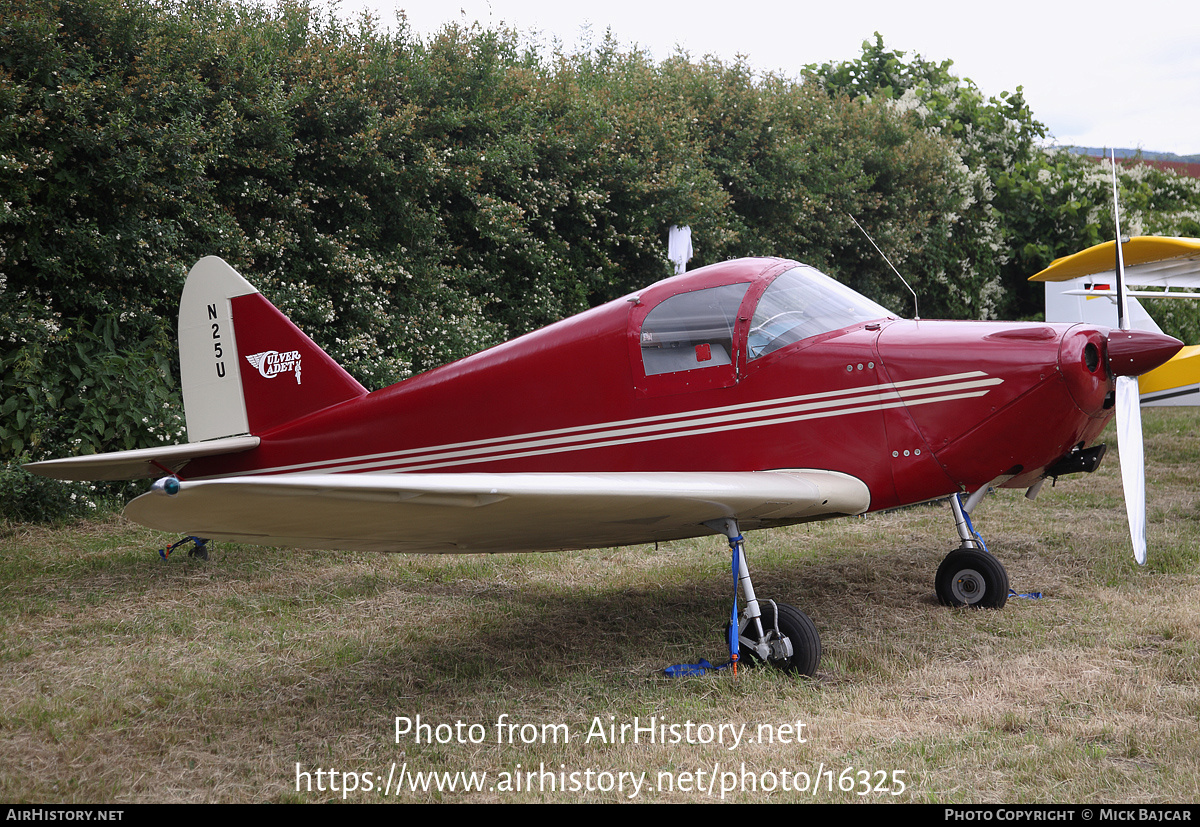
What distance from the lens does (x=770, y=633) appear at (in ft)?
11.7

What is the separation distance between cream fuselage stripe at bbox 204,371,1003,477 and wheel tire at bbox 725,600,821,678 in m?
0.88

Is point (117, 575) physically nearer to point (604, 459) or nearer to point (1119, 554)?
point (604, 459)

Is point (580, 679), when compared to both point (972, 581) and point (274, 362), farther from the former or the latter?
point (274, 362)

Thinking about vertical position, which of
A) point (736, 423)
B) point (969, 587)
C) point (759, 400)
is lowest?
point (969, 587)

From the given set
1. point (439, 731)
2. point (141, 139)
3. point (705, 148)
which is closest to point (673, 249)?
point (705, 148)

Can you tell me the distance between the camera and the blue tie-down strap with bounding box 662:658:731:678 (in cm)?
358

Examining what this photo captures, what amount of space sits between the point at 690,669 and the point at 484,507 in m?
1.37

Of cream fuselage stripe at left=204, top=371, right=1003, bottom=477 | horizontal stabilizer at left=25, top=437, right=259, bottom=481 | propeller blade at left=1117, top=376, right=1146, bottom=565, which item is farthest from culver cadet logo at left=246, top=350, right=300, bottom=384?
propeller blade at left=1117, top=376, right=1146, bottom=565

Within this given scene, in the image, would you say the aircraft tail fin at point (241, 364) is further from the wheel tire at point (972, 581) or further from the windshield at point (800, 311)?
the wheel tire at point (972, 581)

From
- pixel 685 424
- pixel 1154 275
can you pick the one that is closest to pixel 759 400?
pixel 685 424

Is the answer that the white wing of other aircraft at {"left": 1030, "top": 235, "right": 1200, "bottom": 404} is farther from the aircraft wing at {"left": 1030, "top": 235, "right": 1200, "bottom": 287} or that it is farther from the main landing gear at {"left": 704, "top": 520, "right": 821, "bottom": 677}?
the main landing gear at {"left": 704, "top": 520, "right": 821, "bottom": 677}

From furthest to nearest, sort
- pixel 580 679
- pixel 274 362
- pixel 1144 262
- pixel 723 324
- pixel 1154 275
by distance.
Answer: pixel 1154 275, pixel 1144 262, pixel 274 362, pixel 723 324, pixel 580 679
